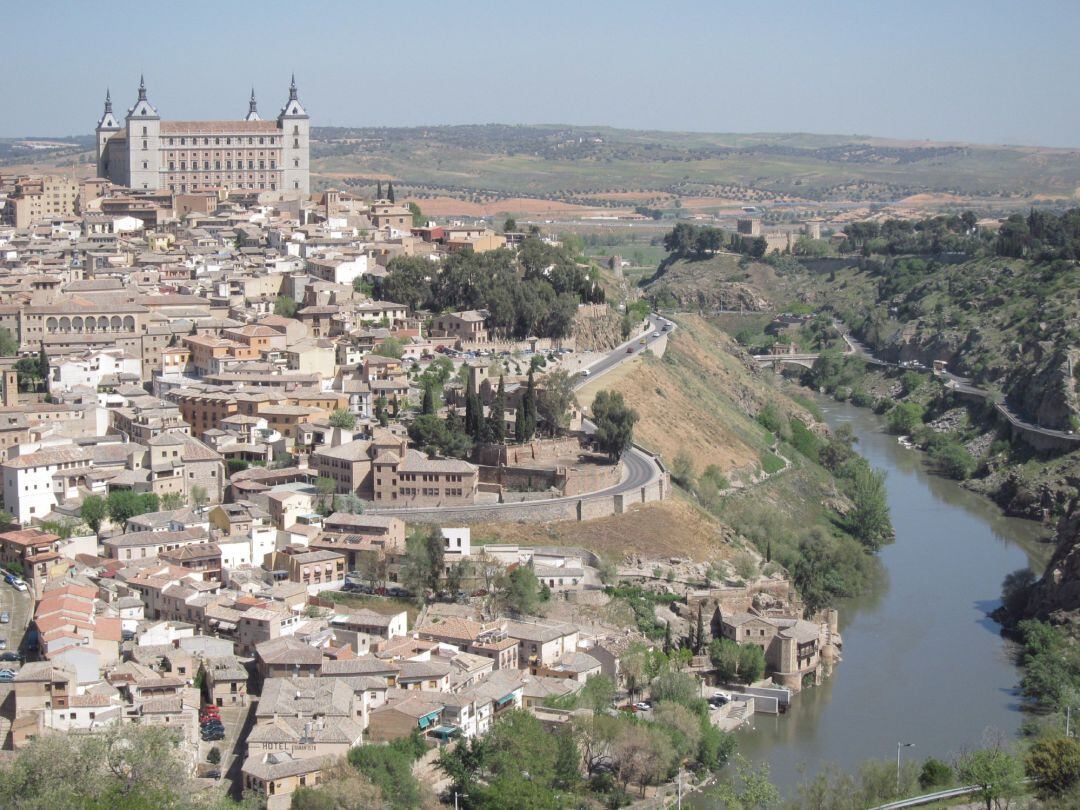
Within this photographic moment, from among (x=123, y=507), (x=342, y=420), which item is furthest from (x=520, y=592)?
(x=123, y=507)

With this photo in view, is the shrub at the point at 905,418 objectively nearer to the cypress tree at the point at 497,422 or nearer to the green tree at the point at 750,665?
the cypress tree at the point at 497,422

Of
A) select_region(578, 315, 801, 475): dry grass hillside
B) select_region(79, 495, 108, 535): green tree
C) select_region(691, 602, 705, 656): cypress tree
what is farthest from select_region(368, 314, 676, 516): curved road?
select_region(79, 495, 108, 535): green tree

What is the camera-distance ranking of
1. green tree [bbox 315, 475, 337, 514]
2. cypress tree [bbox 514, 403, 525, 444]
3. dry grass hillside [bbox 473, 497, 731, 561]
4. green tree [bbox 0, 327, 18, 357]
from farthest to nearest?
green tree [bbox 0, 327, 18, 357]
cypress tree [bbox 514, 403, 525, 444]
dry grass hillside [bbox 473, 497, 731, 561]
green tree [bbox 315, 475, 337, 514]

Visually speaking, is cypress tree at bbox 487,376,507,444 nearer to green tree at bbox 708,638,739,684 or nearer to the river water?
green tree at bbox 708,638,739,684

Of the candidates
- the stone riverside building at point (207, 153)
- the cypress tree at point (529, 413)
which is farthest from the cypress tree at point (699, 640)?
the stone riverside building at point (207, 153)

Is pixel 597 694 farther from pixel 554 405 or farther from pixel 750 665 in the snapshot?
pixel 554 405

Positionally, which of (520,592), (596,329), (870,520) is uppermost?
(596,329)
